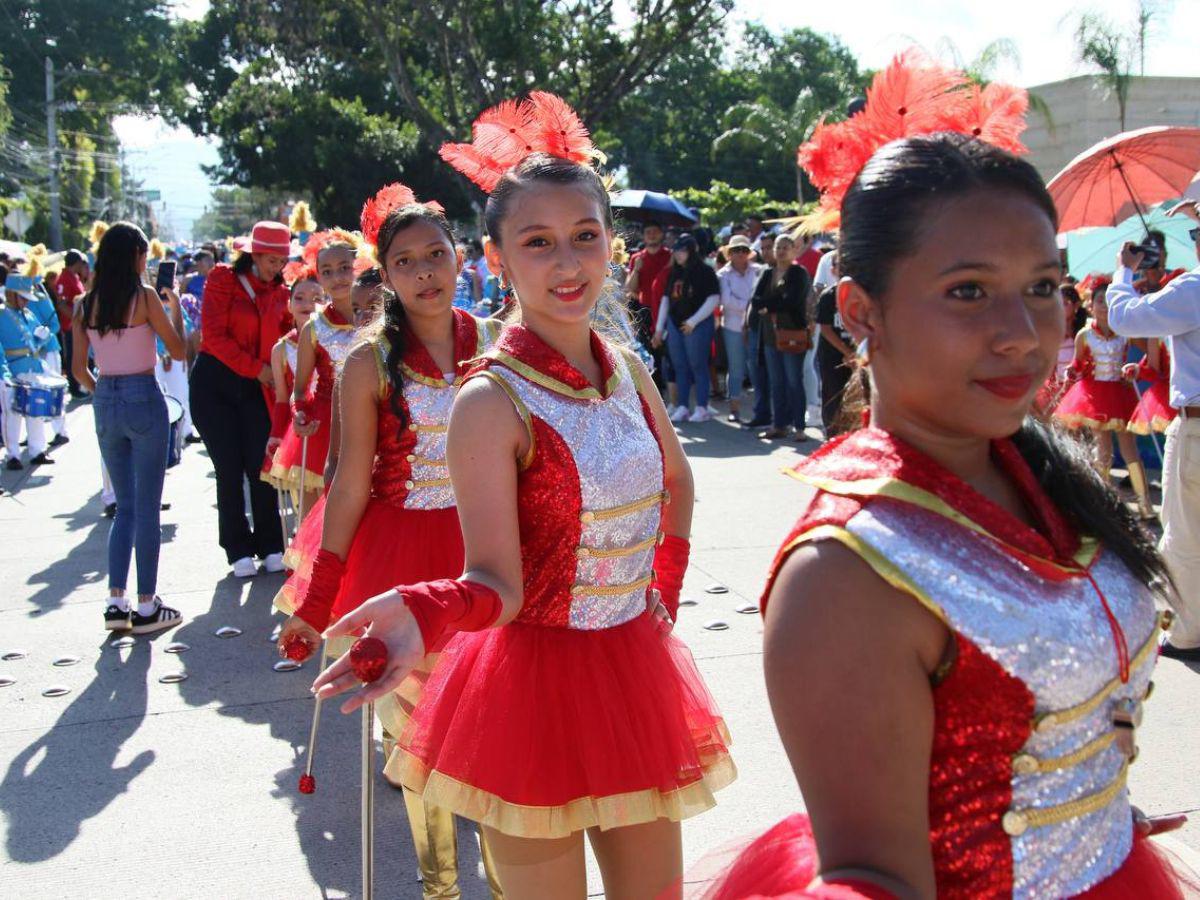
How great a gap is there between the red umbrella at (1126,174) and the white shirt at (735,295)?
683 cm

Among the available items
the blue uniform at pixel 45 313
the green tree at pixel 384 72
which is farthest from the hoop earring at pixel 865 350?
the green tree at pixel 384 72

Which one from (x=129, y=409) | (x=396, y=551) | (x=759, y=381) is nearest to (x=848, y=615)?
(x=396, y=551)

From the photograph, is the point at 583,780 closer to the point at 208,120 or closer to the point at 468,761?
the point at 468,761

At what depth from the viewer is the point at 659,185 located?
Result: 57875mm

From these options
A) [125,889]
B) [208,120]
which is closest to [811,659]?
[125,889]

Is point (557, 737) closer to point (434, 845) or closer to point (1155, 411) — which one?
point (434, 845)

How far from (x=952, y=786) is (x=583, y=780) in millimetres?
1176

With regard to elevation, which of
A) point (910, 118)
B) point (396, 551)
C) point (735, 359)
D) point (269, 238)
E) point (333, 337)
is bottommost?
point (735, 359)

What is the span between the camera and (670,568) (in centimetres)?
304

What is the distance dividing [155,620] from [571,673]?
498 cm

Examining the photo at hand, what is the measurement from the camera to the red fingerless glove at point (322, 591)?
321 centimetres

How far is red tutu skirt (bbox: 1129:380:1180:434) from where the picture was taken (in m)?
7.61

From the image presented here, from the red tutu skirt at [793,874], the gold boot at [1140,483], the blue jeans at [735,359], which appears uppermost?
the red tutu skirt at [793,874]

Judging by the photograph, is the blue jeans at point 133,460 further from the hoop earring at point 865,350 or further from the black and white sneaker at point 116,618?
the hoop earring at point 865,350
